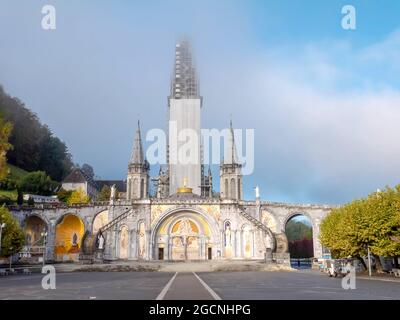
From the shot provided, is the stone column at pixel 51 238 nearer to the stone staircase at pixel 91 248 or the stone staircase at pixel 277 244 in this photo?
the stone staircase at pixel 91 248

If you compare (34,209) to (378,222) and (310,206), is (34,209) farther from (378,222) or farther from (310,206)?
(378,222)

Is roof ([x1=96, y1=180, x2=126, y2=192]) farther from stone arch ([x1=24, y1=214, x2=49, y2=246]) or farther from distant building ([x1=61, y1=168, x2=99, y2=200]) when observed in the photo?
stone arch ([x1=24, y1=214, x2=49, y2=246])

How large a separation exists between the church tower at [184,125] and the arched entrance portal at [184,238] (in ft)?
59.8

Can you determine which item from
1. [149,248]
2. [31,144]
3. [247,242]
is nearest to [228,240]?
[247,242]

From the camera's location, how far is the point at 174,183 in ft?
269

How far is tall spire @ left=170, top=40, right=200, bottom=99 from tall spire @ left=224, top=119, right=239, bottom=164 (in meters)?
24.1

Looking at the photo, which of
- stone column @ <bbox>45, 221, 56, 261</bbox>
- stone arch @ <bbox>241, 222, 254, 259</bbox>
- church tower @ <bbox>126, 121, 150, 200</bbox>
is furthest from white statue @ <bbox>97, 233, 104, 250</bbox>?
church tower @ <bbox>126, 121, 150, 200</bbox>

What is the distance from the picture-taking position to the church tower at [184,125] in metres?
83.1

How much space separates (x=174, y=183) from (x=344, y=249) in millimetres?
48806

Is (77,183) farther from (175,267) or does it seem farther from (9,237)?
(175,267)

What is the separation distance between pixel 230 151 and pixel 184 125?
59.6 feet

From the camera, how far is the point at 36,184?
86688mm
